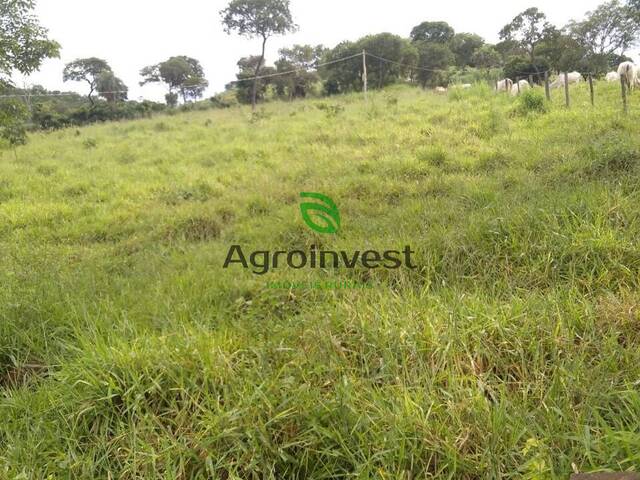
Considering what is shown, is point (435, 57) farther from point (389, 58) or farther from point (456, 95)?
point (456, 95)

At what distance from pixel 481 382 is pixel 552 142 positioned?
14.8ft

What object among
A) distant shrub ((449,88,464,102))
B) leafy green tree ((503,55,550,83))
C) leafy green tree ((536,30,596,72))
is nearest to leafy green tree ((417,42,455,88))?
leafy green tree ((503,55,550,83))

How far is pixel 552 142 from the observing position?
5.02 metres

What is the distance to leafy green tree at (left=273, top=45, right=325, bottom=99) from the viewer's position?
22664 mm

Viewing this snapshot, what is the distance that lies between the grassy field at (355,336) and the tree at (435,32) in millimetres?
28031

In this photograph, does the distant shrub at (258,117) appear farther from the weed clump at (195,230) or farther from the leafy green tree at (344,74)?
the leafy green tree at (344,74)

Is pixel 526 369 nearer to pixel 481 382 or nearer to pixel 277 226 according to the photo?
pixel 481 382

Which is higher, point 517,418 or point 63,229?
point 63,229

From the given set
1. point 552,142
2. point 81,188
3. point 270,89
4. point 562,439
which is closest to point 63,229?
point 81,188

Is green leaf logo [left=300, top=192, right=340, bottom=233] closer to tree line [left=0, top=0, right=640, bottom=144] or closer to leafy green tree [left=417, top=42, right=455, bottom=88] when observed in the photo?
tree line [left=0, top=0, right=640, bottom=144]

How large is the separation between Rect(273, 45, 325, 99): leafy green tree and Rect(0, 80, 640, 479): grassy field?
1919 centimetres

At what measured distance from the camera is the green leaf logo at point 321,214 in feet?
12.4

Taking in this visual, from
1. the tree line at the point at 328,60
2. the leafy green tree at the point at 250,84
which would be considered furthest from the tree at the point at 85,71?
the leafy green tree at the point at 250,84

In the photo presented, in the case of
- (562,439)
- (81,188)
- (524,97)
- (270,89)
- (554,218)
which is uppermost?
(270,89)
